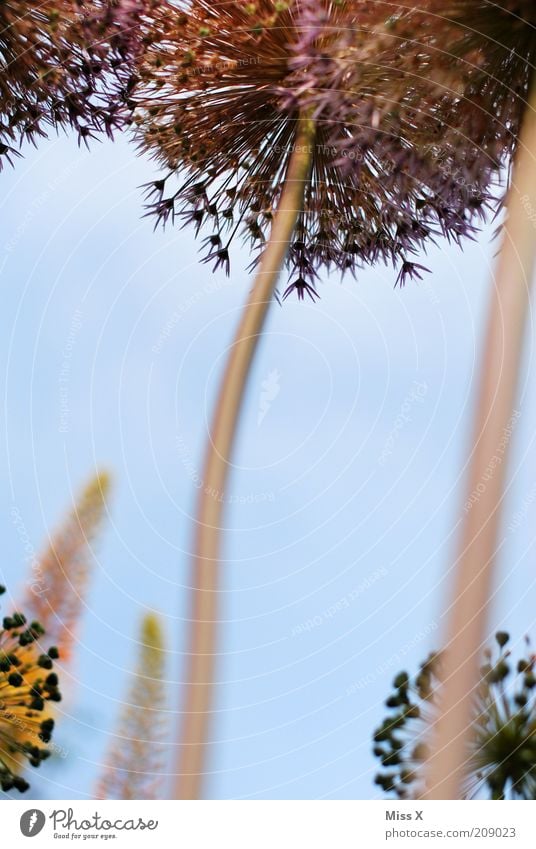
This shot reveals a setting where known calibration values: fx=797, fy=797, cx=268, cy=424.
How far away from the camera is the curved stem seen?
241 centimetres

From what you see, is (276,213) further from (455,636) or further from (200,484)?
(455,636)

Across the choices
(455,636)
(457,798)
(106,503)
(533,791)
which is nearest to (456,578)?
(455,636)

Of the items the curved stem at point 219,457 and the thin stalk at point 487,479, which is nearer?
the thin stalk at point 487,479

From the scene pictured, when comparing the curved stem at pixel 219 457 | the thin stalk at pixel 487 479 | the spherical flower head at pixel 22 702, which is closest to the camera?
the thin stalk at pixel 487 479

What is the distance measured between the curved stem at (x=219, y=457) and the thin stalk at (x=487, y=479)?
706 mm

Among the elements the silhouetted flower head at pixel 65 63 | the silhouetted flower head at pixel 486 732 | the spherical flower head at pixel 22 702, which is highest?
the silhouetted flower head at pixel 65 63

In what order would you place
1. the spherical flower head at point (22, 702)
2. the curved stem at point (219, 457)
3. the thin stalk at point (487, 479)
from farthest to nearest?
the curved stem at point (219, 457) < the spherical flower head at point (22, 702) < the thin stalk at point (487, 479)

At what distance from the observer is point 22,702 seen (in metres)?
2.36

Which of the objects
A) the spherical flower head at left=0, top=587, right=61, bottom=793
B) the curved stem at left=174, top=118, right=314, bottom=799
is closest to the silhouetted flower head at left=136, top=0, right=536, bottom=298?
the curved stem at left=174, top=118, right=314, bottom=799

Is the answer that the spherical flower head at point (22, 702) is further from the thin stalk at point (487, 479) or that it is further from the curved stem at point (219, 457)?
the thin stalk at point (487, 479)

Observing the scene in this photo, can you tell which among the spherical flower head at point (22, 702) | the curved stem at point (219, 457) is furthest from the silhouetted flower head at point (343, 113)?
the spherical flower head at point (22, 702)

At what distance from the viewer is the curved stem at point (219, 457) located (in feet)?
7.90

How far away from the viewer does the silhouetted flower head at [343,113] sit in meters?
2.44

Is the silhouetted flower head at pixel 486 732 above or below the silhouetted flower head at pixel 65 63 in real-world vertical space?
→ below
